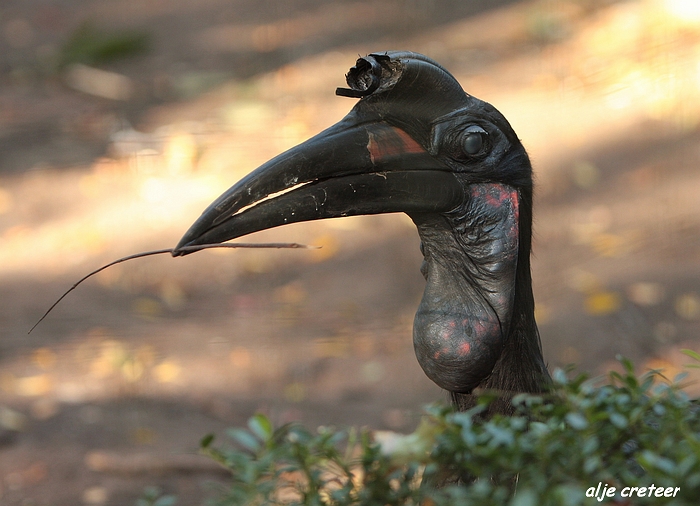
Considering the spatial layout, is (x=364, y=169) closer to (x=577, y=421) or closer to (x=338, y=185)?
(x=338, y=185)

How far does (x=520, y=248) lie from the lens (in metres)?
1.91

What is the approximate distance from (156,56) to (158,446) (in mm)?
3546

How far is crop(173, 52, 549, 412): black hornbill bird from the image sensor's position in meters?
1.78

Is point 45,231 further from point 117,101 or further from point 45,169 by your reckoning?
point 117,101

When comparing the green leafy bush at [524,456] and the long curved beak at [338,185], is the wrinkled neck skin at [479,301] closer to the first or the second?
the long curved beak at [338,185]

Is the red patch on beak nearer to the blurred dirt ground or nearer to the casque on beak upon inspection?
the casque on beak

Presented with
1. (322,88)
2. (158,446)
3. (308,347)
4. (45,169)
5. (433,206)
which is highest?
(322,88)

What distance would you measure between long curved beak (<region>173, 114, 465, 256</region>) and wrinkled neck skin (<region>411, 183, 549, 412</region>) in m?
0.07

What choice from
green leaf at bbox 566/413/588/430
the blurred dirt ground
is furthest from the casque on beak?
the blurred dirt ground

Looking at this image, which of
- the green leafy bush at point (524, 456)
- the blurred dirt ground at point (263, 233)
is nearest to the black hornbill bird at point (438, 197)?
the green leafy bush at point (524, 456)

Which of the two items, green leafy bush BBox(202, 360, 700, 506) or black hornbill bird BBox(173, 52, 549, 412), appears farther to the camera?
black hornbill bird BBox(173, 52, 549, 412)

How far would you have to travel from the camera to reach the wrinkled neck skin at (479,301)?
1.85m

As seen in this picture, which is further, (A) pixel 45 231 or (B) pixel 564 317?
(A) pixel 45 231

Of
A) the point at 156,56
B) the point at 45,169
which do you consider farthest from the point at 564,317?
the point at 156,56
